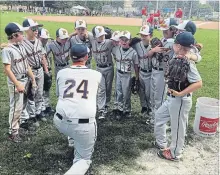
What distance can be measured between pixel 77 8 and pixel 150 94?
59.6 meters

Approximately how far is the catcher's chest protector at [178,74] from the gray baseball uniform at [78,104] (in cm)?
122

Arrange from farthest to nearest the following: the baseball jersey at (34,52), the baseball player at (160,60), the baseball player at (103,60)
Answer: the baseball player at (103,60) → the baseball jersey at (34,52) → the baseball player at (160,60)

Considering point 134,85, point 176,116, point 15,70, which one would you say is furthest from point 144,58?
point 15,70

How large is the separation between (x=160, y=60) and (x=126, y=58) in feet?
2.48

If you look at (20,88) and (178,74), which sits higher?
(178,74)

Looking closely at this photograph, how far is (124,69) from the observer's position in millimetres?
6281

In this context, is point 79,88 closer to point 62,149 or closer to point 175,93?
point 175,93

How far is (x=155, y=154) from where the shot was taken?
5.16 m

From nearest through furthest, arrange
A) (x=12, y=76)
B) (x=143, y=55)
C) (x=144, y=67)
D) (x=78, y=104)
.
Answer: (x=78, y=104), (x=12, y=76), (x=143, y=55), (x=144, y=67)

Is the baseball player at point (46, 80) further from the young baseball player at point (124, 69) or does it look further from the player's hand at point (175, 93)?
the player's hand at point (175, 93)

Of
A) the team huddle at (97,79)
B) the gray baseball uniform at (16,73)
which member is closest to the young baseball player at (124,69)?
the team huddle at (97,79)

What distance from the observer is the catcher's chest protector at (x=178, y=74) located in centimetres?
440

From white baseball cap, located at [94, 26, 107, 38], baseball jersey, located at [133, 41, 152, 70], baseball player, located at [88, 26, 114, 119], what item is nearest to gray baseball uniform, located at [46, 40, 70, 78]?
baseball player, located at [88, 26, 114, 119]

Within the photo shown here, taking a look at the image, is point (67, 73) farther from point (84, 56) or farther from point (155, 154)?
point (155, 154)
